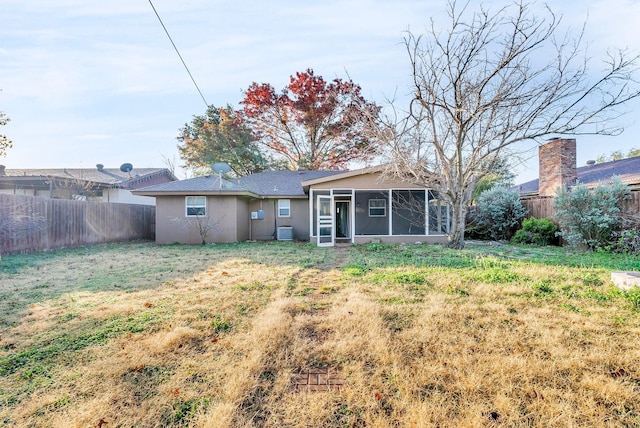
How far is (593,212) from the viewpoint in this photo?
367 inches

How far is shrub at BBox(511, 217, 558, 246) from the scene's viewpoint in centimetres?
1154

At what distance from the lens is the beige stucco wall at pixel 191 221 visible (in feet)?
44.3

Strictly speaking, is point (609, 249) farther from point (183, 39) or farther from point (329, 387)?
point (183, 39)

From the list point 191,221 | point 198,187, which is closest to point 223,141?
point 198,187

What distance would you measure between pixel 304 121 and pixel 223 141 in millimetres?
6416

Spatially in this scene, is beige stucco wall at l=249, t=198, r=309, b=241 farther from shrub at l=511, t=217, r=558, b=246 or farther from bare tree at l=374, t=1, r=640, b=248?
shrub at l=511, t=217, r=558, b=246

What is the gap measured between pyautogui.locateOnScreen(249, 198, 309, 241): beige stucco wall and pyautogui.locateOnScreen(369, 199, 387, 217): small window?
315cm

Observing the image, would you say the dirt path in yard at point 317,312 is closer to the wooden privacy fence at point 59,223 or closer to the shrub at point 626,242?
the shrub at point 626,242

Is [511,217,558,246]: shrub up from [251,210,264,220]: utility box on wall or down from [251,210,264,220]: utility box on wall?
down

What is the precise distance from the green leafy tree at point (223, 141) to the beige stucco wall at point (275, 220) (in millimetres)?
9915

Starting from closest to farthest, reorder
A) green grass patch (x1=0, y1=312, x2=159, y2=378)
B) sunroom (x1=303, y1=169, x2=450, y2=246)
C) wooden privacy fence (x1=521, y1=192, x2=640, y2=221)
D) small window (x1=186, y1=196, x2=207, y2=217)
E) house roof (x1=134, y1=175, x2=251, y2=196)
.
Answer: green grass patch (x1=0, y1=312, x2=159, y2=378) → wooden privacy fence (x1=521, y1=192, x2=640, y2=221) → sunroom (x1=303, y1=169, x2=450, y2=246) → house roof (x1=134, y1=175, x2=251, y2=196) → small window (x1=186, y1=196, x2=207, y2=217)

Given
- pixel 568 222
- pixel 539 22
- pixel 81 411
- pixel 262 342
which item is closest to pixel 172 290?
pixel 262 342

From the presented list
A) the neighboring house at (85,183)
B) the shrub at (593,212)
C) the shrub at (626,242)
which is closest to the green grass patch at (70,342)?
the shrub at (593,212)

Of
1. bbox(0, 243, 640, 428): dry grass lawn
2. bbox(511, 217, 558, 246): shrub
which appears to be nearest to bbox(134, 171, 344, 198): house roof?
bbox(0, 243, 640, 428): dry grass lawn
